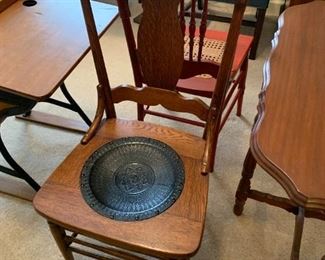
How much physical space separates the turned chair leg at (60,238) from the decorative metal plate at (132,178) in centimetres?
14

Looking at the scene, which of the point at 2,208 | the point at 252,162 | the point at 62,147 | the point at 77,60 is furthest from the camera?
the point at 62,147

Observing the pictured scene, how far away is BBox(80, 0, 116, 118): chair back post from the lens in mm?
1017

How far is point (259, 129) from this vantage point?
2.60ft

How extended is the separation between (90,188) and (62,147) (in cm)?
80

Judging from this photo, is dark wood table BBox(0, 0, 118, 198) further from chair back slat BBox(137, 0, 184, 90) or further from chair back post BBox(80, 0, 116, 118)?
chair back slat BBox(137, 0, 184, 90)

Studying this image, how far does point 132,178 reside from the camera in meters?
1.06

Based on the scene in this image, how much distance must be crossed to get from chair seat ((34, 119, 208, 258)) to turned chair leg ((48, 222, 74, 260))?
8cm

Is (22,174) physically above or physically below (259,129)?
below

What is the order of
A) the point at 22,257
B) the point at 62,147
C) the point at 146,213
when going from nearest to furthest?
the point at 146,213 → the point at 22,257 → the point at 62,147

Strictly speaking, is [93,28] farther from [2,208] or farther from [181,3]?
[2,208]

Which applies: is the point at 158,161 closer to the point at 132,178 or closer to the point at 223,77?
the point at 132,178

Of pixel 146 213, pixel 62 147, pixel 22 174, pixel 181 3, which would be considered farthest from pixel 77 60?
pixel 62 147

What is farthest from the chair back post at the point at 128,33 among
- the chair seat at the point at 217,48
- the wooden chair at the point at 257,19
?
the wooden chair at the point at 257,19

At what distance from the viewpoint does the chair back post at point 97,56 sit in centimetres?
102
